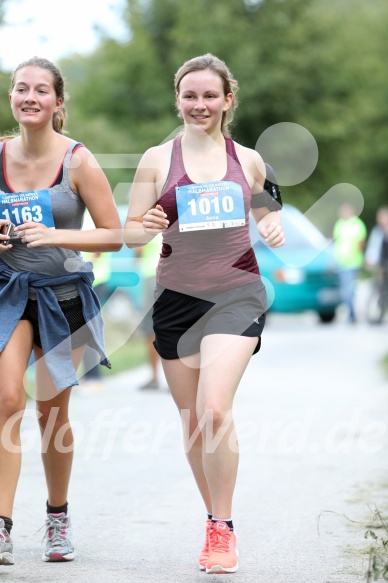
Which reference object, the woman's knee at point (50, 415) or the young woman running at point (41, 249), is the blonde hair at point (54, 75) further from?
the woman's knee at point (50, 415)

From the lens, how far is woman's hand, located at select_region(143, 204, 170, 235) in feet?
15.9

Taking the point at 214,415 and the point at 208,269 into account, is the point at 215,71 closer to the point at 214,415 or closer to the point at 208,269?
the point at 208,269

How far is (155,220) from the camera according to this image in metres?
4.83

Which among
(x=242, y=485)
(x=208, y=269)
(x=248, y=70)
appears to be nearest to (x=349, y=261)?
(x=242, y=485)

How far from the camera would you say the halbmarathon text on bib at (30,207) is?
16.3 feet

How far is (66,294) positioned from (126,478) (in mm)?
2643

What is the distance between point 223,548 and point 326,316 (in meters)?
17.0

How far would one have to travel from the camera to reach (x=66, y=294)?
5.14 meters

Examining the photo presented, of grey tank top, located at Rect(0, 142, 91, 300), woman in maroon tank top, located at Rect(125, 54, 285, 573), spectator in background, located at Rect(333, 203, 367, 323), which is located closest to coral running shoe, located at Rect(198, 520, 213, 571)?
woman in maroon tank top, located at Rect(125, 54, 285, 573)

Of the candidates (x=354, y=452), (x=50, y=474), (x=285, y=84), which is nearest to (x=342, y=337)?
(x=354, y=452)

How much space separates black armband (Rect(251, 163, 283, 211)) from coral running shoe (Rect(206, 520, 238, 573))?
4.29ft

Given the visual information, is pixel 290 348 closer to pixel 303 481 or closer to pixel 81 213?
pixel 303 481

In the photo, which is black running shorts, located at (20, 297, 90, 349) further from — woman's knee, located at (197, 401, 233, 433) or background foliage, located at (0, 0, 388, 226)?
background foliage, located at (0, 0, 388, 226)

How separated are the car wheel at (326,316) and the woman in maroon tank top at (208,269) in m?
16.6
